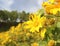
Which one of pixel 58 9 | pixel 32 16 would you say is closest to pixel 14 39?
pixel 32 16

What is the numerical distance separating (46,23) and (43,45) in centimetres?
18

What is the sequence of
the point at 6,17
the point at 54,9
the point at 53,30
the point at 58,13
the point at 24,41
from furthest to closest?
the point at 6,17 → the point at 24,41 → the point at 53,30 → the point at 58,13 → the point at 54,9

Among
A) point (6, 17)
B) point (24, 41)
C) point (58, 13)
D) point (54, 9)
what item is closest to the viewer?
point (54, 9)

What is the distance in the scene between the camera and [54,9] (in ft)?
6.43

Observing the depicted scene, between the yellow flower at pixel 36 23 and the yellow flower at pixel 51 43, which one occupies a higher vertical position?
the yellow flower at pixel 36 23

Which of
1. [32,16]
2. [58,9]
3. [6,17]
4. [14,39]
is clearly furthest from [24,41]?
[6,17]

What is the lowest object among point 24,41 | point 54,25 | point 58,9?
point 24,41

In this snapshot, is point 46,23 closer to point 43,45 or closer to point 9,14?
point 43,45

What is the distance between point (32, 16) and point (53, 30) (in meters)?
0.19

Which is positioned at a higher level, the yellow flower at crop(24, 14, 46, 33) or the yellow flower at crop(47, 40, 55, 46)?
the yellow flower at crop(24, 14, 46, 33)

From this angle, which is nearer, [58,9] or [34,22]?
[58,9]

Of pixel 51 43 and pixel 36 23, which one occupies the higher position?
pixel 36 23

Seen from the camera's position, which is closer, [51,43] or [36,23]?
[51,43]

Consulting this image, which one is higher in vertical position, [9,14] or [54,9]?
[54,9]
